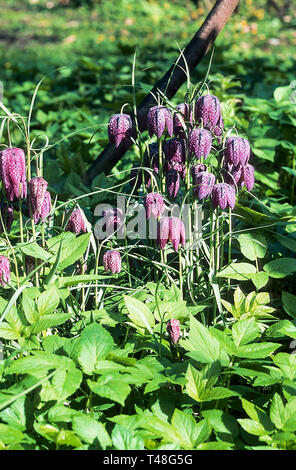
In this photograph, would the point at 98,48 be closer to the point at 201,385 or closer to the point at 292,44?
the point at 292,44

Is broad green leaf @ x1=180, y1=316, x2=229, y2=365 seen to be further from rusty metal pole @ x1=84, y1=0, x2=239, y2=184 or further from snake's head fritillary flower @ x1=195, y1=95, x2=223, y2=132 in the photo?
rusty metal pole @ x1=84, y1=0, x2=239, y2=184

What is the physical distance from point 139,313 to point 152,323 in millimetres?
45

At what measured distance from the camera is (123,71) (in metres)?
4.27

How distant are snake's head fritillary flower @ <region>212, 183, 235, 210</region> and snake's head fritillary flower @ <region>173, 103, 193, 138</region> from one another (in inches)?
7.3

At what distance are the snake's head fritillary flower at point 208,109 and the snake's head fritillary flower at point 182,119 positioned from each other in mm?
34

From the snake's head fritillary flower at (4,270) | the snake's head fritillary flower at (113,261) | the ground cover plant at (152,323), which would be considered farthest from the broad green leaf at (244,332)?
the snake's head fritillary flower at (4,270)

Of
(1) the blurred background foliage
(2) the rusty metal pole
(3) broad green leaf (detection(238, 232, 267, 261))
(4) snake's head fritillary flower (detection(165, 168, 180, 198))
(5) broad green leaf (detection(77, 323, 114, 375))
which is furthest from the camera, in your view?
(1) the blurred background foliage

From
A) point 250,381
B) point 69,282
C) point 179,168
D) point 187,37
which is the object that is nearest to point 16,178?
point 69,282

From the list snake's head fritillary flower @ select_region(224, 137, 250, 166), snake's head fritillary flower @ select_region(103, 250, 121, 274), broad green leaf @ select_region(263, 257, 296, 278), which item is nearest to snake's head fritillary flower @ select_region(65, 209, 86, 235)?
snake's head fritillary flower @ select_region(103, 250, 121, 274)

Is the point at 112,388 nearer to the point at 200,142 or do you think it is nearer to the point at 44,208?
the point at 44,208

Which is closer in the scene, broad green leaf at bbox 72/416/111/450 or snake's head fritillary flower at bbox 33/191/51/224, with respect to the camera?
broad green leaf at bbox 72/416/111/450

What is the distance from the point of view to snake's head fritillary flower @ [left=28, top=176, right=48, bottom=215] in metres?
1.49

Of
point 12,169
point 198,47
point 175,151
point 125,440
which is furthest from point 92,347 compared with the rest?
point 198,47

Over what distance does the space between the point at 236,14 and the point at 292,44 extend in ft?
5.41
